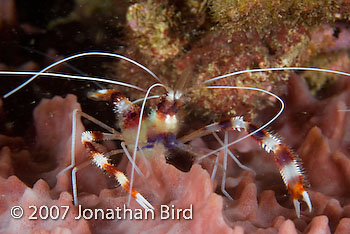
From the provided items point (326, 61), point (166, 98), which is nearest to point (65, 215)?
point (166, 98)

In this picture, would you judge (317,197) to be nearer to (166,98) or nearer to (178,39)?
(166,98)

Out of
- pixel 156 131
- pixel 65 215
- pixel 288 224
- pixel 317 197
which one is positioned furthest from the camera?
pixel 156 131

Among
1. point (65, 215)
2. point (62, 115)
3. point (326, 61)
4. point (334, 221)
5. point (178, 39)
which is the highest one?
point (178, 39)

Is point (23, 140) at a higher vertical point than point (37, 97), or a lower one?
lower

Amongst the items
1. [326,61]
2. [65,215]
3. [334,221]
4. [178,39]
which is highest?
[178,39]

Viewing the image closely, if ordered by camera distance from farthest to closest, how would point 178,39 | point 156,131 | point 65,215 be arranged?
point 178,39 → point 156,131 → point 65,215

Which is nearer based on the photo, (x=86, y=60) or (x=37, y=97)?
(x=37, y=97)

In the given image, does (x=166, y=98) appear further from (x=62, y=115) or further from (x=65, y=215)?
(x=65, y=215)

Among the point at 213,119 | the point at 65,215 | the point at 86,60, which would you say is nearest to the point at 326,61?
the point at 213,119

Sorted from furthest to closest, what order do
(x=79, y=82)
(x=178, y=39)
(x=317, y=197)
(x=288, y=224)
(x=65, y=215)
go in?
1. (x=79, y=82)
2. (x=178, y=39)
3. (x=317, y=197)
4. (x=65, y=215)
5. (x=288, y=224)
